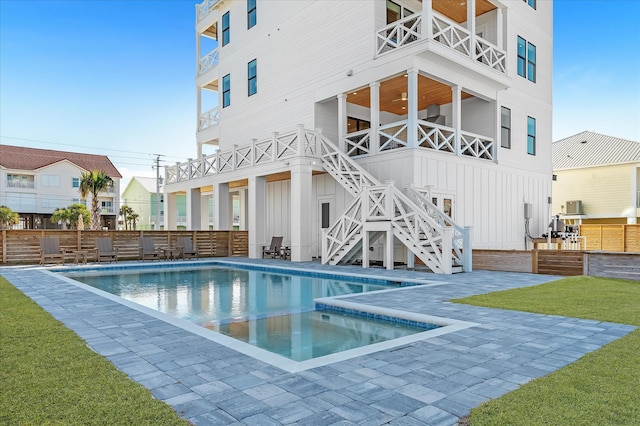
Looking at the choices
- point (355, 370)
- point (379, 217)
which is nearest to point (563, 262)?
point (379, 217)

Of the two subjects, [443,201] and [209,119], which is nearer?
[443,201]

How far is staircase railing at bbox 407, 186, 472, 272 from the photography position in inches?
456

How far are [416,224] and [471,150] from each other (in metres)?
5.14

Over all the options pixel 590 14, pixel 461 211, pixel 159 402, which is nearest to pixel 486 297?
pixel 159 402

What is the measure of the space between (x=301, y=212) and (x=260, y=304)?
21.8ft

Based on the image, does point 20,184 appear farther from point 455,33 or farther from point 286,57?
point 455,33

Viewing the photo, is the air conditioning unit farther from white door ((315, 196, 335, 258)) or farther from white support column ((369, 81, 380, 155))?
white support column ((369, 81, 380, 155))

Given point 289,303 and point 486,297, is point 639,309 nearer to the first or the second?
point 486,297

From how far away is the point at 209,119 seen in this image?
2411cm

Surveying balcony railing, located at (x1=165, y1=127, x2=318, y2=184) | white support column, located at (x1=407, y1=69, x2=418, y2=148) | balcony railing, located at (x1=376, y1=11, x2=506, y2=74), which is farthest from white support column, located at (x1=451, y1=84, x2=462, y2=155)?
balcony railing, located at (x1=165, y1=127, x2=318, y2=184)

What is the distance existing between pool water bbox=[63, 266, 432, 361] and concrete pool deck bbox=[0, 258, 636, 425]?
38.8 inches

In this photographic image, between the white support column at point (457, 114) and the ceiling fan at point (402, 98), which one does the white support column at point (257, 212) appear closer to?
the ceiling fan at point (402, 98)

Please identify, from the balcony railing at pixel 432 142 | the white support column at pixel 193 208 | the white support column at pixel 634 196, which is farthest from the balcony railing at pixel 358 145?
the white support column at pixel 634 196

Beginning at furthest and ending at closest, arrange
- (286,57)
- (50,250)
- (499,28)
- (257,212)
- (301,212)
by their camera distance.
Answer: (286,57) < (257,212) < (499,28) < (301,212) < (50,250)
